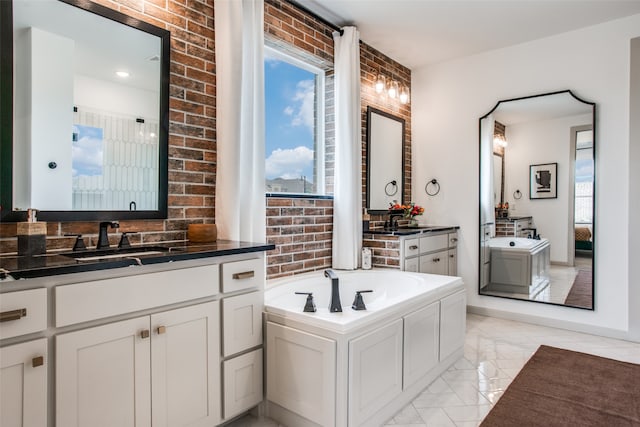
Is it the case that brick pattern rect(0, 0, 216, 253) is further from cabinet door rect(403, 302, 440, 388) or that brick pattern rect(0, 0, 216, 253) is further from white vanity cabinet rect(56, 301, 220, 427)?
cabinet door rect(403, 302, 440, 388)

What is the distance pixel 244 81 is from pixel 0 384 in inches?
76.4

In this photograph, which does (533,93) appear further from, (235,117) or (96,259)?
(96,259)

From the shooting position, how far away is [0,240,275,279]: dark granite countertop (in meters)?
1.24

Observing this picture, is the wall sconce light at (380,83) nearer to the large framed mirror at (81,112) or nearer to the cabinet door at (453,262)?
the cabinet door at (453,262)

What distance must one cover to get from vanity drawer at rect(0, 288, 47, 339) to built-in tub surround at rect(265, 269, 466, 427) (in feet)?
3.37

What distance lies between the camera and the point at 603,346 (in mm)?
3025

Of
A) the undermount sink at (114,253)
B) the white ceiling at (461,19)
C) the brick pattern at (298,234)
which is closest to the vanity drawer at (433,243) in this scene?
the brick pattern at (298,234)

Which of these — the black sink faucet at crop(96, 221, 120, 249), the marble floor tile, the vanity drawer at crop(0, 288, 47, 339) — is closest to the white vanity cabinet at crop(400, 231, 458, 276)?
the marble floor tile

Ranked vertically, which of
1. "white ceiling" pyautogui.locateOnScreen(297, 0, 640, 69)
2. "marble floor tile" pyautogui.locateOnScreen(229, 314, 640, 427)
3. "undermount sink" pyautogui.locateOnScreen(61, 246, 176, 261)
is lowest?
"marble floor tile" pyautogui.locateOnScreen(229, 314, 640, 427)

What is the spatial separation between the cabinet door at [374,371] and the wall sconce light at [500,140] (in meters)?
2.54

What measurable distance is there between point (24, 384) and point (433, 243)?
3222 millimetres

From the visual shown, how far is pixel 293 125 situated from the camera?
3186 millimetres

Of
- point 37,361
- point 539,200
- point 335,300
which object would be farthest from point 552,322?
point 37,361

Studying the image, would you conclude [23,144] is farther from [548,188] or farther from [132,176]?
[548,188]
